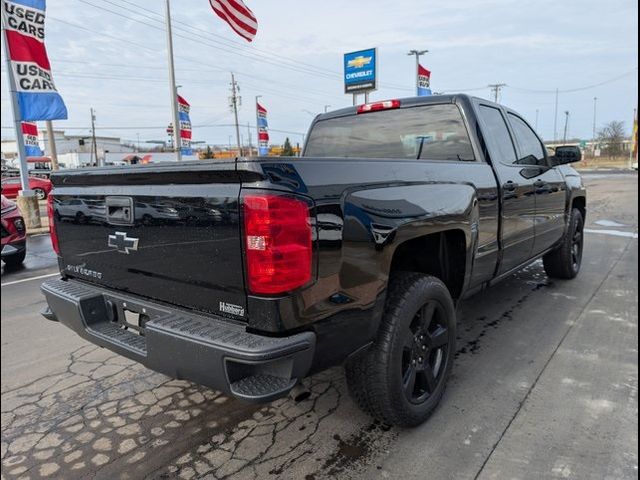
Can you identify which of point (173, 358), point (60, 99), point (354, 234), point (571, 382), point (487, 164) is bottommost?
point (571, 382)

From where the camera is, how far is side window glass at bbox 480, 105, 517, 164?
11.8 ft

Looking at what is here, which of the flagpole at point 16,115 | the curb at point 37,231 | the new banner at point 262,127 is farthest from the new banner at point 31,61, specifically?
the new banner at point 262,127

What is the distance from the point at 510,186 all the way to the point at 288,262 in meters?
2.41

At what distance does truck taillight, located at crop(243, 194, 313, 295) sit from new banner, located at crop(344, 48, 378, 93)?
58.7 ft

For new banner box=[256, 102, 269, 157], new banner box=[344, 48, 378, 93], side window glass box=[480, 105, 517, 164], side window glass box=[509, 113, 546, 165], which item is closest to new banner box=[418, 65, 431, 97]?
new banner box=[344, 48, 378, 93]

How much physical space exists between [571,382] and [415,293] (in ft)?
4.74

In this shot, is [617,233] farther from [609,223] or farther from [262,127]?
[262,127]

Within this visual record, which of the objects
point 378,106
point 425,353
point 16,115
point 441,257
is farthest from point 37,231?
point 425,353

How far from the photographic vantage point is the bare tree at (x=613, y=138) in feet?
235

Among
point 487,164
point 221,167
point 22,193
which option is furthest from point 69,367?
point 22,193

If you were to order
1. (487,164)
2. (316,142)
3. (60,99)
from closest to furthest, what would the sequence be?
(487,164), (316,142), (60,99)

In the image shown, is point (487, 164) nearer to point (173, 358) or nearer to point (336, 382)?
point (336, 382)

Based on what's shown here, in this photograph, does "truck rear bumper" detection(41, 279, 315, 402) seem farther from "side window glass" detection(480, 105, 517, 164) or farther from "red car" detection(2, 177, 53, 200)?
"red car" detection(2, 177, 53, 200)

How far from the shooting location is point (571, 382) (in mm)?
3121
